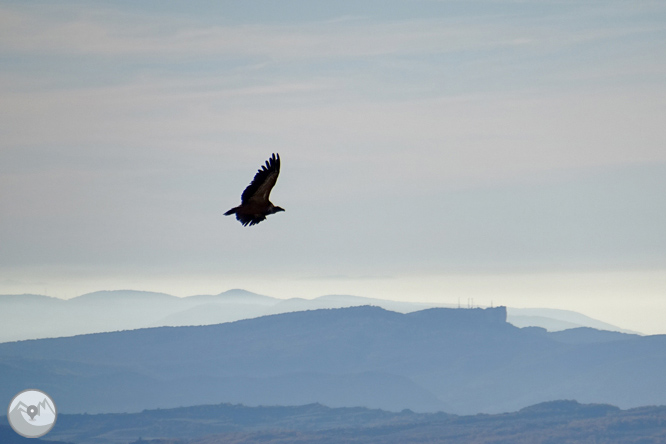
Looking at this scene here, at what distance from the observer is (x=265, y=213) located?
224 feet

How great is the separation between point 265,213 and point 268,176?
95.2 inches

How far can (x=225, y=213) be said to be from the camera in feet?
221

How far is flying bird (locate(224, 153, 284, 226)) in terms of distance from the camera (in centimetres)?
6806

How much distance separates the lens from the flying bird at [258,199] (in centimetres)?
6806

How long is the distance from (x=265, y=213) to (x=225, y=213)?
265 cm

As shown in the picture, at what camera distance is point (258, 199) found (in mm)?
68375

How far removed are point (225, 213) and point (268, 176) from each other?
3788 millimetres

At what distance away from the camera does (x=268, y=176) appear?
6850cm
